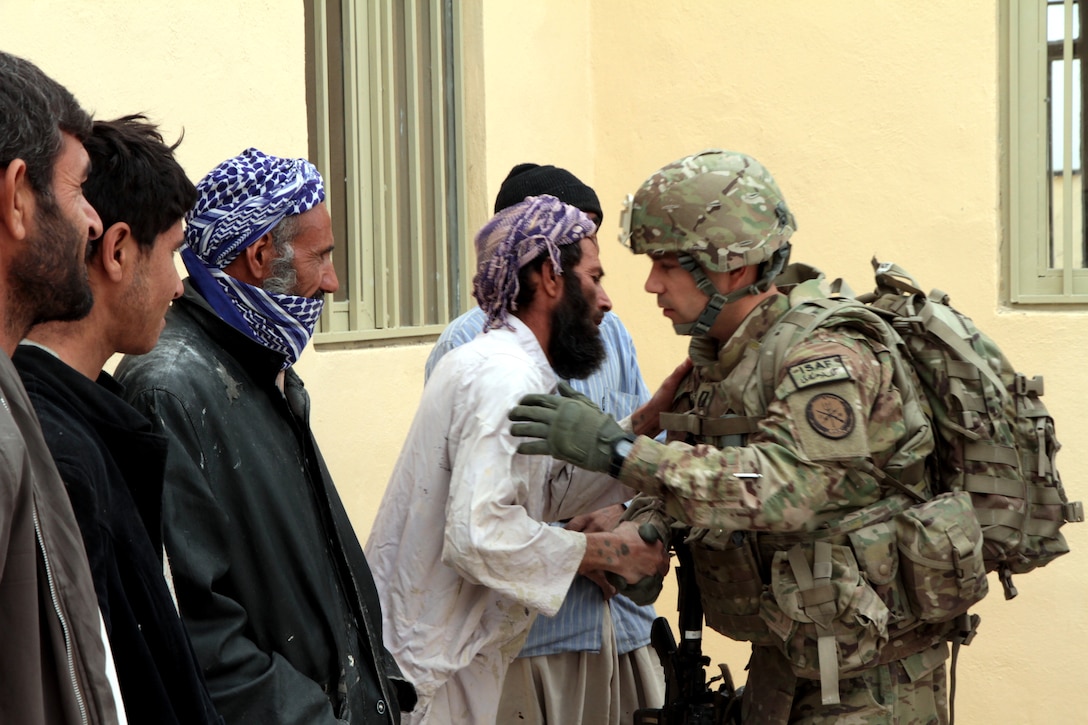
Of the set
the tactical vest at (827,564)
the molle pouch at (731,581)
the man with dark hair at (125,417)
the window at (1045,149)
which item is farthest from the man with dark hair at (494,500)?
the window at (1045,149)

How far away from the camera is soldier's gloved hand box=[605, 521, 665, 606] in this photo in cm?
282

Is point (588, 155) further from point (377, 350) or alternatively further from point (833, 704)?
point (833, 704)

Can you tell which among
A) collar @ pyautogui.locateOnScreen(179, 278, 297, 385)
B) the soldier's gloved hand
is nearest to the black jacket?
collar @ pyautogui.locateOnScreen(179, 278, 297, 385)

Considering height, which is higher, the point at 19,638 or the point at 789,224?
the point at 789,224

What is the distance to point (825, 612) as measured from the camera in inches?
104

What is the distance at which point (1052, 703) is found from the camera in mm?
4828

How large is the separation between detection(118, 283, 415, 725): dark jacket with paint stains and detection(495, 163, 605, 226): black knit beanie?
71.9 inches

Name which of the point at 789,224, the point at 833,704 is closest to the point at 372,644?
the point at 833,704

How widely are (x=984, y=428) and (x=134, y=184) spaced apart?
6.26 feet

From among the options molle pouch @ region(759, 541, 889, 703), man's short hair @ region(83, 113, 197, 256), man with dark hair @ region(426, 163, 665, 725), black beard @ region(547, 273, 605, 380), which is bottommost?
man with dark hair @ region(426, 163, 665, 725)

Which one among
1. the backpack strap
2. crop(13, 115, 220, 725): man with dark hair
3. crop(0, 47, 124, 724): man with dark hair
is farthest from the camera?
the backpack strap

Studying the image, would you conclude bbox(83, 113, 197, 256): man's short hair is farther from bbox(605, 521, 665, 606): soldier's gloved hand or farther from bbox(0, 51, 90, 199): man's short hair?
bbox(605, 521, 665, 606): soldier's gloved hand

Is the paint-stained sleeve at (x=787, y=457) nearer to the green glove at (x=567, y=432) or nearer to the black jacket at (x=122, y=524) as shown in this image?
the green glove at (x=567, y=432)

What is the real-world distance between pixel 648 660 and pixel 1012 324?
236 centimetres
